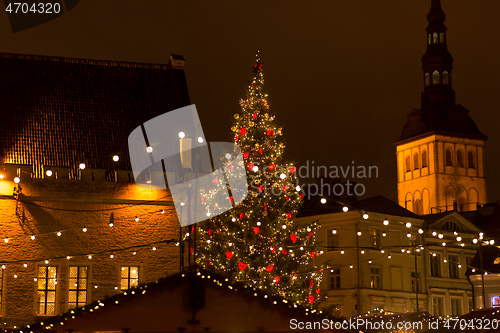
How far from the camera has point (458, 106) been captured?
90438 millimetres

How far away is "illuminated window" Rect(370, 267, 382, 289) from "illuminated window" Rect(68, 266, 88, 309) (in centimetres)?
2303

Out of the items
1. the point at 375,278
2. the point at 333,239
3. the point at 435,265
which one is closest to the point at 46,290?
the point at 333,239

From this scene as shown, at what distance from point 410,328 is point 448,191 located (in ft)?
219

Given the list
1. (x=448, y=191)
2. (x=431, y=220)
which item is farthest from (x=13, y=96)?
(x=448, y=191)

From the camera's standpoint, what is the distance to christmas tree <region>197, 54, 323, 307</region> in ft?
76.9

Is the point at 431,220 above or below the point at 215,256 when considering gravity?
above

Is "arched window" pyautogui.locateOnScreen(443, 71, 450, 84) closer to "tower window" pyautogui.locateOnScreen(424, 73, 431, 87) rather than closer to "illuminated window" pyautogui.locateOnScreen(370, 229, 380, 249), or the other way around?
"tower window" pyautogui.locateOnScreen(424, 73, 431, 87)

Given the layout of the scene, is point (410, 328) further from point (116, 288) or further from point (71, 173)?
point (71, 173)

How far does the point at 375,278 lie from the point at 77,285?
77.6 feet

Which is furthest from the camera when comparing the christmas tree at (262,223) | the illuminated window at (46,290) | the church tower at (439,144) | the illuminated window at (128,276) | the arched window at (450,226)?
the church tower at (439,144)

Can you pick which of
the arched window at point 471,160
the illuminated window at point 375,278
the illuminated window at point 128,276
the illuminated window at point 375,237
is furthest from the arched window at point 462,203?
the illuminated window at point 128,276

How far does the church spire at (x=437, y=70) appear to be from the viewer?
9119cm

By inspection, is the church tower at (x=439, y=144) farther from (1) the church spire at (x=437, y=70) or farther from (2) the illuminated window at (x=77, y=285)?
(2) the illuminated window at (x=77, y=285)

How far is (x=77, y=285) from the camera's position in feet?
80.9
